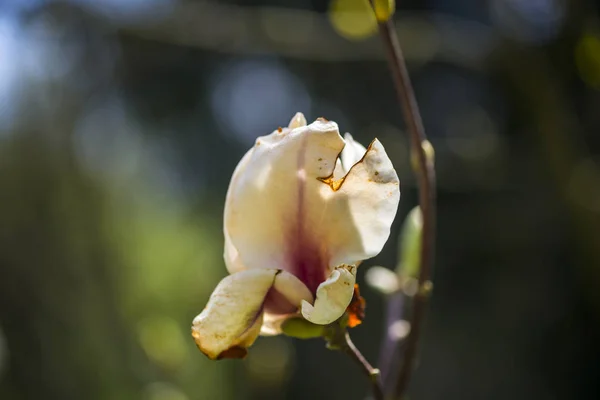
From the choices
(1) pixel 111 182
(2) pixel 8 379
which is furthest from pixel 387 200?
(2) pixel 8 379

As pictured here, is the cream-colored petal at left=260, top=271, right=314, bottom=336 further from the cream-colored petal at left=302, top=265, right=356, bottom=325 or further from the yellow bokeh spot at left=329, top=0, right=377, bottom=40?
the yellow bokeh spot at left=329, top=0, right=377, bottom=40

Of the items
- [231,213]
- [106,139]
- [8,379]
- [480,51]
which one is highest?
[231,213]

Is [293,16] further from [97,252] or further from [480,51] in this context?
[97,252]

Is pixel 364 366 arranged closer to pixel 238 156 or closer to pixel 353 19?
pixel 353 19

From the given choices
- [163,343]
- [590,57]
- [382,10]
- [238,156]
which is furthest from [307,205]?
[238,156]

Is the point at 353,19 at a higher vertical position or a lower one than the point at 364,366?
higher

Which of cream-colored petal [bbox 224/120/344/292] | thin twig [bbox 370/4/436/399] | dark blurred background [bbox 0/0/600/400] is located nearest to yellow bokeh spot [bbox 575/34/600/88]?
dark blurred background [bbox 0/0/600/400]

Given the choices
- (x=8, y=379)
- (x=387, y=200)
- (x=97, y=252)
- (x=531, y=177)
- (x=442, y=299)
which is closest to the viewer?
(x=387, y=200)

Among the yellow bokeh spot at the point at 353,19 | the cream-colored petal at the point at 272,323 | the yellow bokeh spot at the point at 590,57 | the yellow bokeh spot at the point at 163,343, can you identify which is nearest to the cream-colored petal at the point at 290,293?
the cream-colored petal at the point at 272,323
